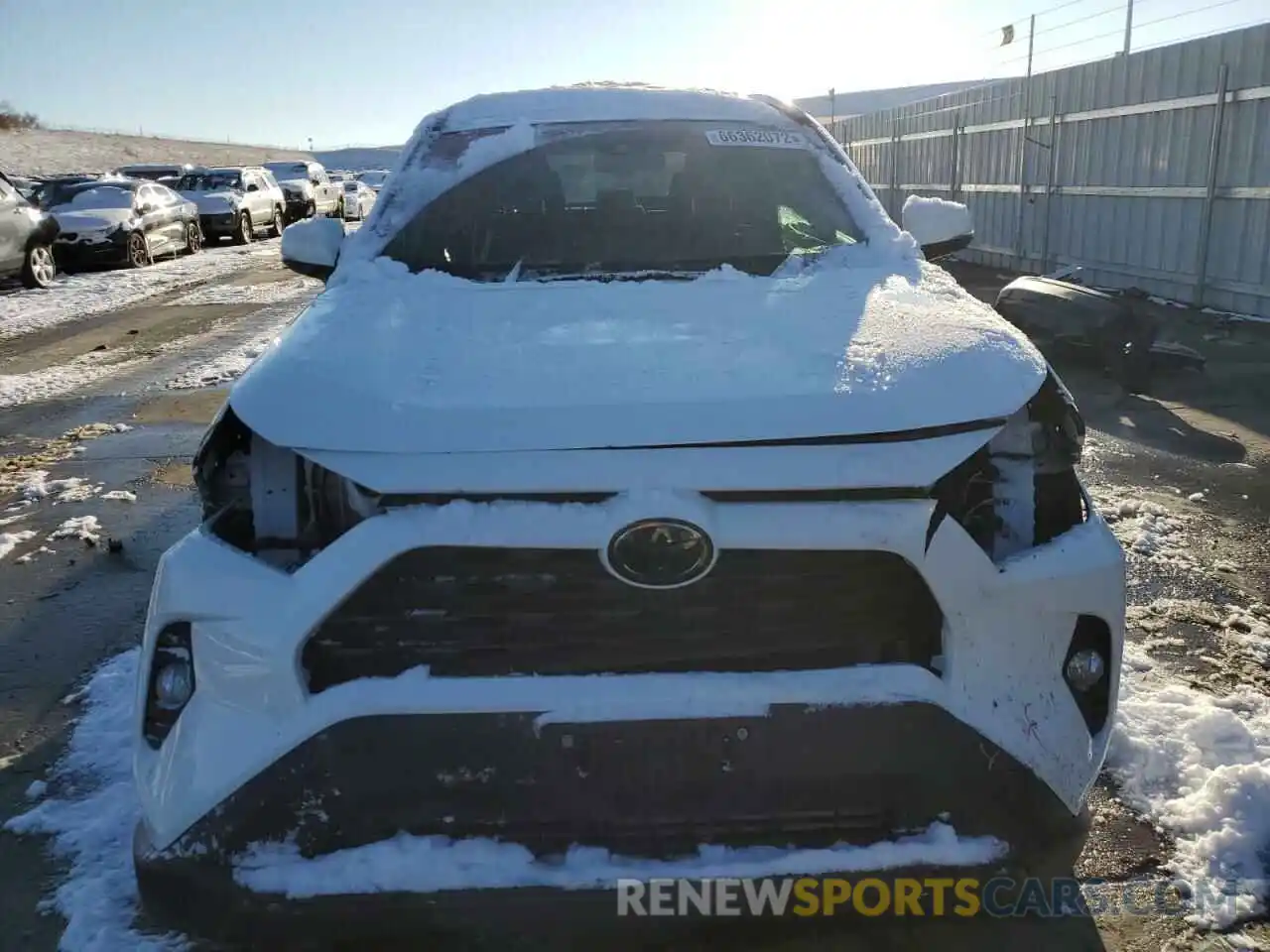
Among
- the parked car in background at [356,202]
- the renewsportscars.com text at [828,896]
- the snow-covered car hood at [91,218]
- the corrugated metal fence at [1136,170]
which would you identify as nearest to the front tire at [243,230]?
the snow-covered car hood at [91,218]

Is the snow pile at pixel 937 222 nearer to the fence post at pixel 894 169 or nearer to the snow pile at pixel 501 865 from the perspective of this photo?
the snow pile at pixel 501 865

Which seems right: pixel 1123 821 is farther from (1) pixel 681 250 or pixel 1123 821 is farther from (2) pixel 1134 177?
(2) pixel 1134 177

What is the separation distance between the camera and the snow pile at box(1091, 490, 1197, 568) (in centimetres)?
461

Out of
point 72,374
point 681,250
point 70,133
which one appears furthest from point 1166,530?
point 70,133

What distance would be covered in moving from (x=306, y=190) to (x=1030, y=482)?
31812mm

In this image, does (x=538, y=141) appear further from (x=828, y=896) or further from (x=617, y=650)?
(x=828, y=896)

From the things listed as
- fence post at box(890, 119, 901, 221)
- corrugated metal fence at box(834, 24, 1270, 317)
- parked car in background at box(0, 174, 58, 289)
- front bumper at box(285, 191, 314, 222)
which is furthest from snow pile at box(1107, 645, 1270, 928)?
front bumper at box(285, 191, 314, 222)

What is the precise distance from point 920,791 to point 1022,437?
0.79 m

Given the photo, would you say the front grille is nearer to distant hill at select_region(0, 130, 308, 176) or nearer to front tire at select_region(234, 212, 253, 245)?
front tire at select_region(234, 212, 253, 245)

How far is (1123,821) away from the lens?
2.74m

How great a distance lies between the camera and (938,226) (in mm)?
3623

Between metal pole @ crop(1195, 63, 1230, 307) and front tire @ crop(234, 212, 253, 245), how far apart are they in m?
20.8

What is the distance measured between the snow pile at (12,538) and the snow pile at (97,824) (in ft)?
5.74

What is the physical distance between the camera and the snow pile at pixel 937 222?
362 cm
